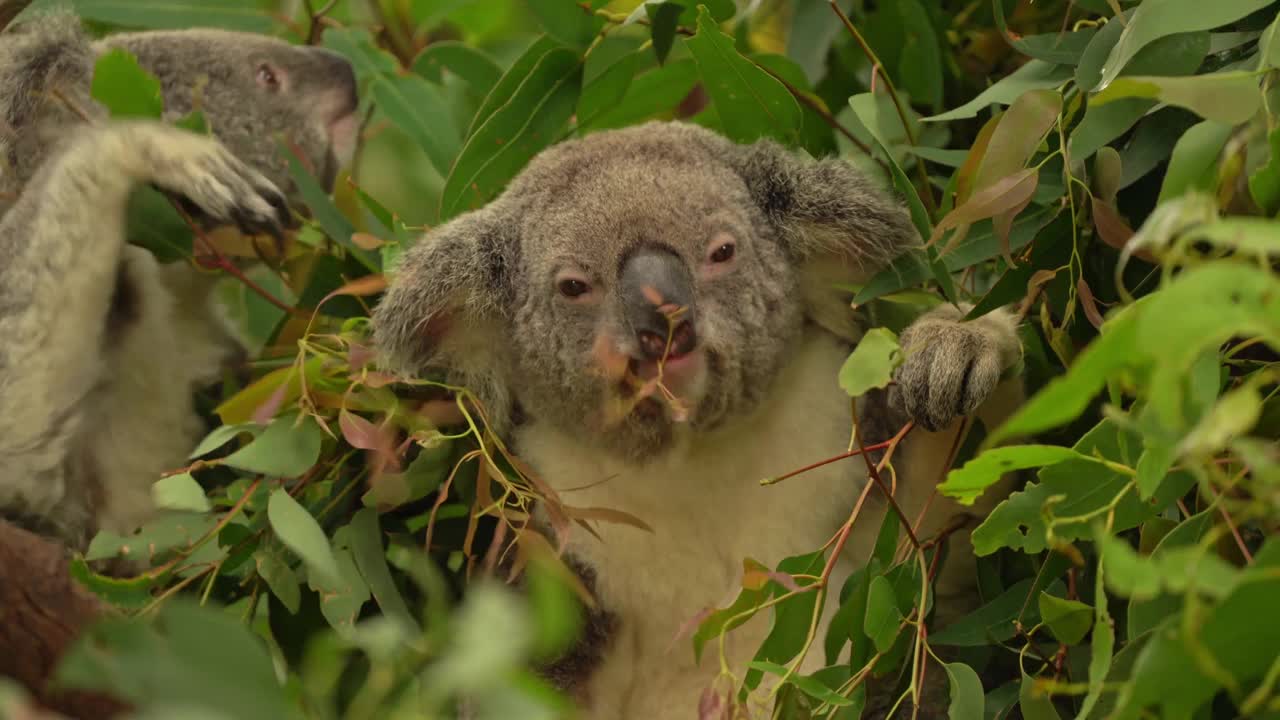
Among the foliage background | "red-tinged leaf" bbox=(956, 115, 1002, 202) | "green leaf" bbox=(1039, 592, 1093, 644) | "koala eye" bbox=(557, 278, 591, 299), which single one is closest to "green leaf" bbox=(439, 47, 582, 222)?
the foliage background

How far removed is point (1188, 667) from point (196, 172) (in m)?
1.89

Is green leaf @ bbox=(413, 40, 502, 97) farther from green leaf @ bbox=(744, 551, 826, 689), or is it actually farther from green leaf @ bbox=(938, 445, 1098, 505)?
green leaf @ bbox=(938, 445, 1098, 505)

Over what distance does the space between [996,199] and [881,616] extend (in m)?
0.61

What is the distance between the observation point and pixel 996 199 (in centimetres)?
181

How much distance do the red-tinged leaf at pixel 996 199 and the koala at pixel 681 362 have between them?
185 mm

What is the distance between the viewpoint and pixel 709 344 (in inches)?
76.2

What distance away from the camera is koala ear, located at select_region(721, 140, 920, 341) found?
2.07 meters

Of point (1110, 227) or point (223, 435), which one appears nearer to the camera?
point (1110, 227)

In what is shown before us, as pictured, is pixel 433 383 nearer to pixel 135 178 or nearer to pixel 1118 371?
pixel 135 178

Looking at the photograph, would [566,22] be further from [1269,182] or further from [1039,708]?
[1039,708]

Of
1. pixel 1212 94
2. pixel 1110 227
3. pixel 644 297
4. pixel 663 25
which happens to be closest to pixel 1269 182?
pixel 1212 94

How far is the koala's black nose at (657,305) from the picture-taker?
186 cm

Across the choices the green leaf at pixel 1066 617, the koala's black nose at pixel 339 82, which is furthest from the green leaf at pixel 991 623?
the koala's black nose at pixel 339 82

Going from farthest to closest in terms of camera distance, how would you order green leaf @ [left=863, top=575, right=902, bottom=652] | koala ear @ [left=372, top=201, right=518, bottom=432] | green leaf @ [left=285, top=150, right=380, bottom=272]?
green leaf @ [left=285, top=150, right=380, bottom=272] → koala ear @ [left=372, top=201, right=518, bottom=432] → green leaf @ [left=863, top=575, right=902, bottom=652]
